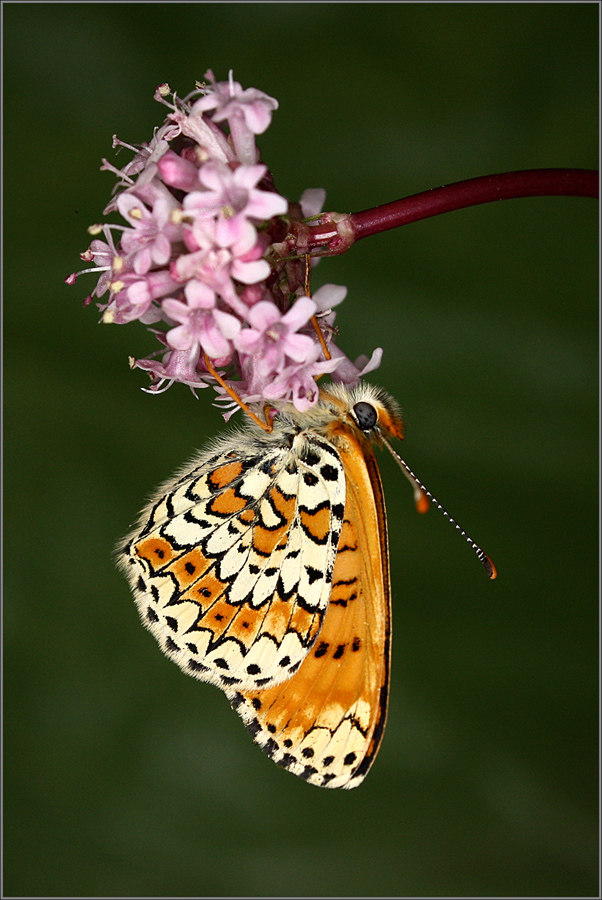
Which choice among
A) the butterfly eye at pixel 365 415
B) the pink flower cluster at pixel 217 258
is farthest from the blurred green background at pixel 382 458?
the pink flower cluster at pixel 217 258

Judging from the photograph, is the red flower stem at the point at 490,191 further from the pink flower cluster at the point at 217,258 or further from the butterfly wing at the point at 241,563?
the butterfly wing at the point at 241,563

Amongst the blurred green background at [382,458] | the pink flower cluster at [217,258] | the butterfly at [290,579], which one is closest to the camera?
the pink flower cluster at [217,258]

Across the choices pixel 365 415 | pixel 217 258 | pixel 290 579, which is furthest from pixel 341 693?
pixel 217 258

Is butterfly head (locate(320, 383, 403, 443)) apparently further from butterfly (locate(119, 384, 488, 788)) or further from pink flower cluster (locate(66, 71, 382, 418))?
pink flower cluster (locate(66, 71, 382, 418))

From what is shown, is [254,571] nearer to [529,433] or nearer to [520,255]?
[529,433]

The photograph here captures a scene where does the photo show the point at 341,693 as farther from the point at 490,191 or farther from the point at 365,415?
the point at 490,191

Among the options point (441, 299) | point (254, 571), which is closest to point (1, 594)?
point (254, 571)
